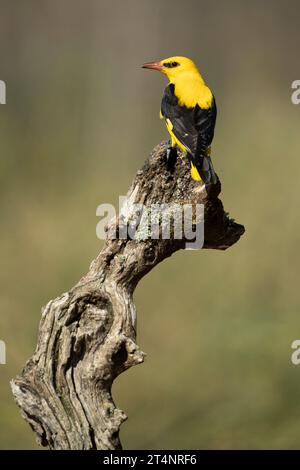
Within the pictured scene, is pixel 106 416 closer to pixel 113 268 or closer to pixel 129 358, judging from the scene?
pixel 129 358

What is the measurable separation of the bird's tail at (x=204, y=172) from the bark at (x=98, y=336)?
0.10 ft

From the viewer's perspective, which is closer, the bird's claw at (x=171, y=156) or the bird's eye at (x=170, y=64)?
the bird's claw at (x=171, y=156)

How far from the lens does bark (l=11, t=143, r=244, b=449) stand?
6.10 ft

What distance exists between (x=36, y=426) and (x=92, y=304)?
1.21ft

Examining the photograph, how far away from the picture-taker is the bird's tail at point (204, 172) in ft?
6.31

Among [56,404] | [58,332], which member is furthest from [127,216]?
[56,404]

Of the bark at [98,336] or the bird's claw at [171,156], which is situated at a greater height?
the bird's claw at [171,156]

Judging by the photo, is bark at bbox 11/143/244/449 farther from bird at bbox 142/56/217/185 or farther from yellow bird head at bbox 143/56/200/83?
yellow bird head at bbox 143/56/200/83

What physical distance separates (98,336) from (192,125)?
0.72m

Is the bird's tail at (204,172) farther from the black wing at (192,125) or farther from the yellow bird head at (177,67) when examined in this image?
the yellow bird head at (177,67)

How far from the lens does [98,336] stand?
6.31 ft

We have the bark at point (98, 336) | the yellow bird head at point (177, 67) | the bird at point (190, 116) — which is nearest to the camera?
the bark at point (98, 336)

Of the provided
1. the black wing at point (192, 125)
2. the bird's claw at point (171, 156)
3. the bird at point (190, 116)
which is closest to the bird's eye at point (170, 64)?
the bird at point (190, 116)

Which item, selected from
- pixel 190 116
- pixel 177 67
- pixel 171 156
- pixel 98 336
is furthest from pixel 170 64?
pixel 98 336
